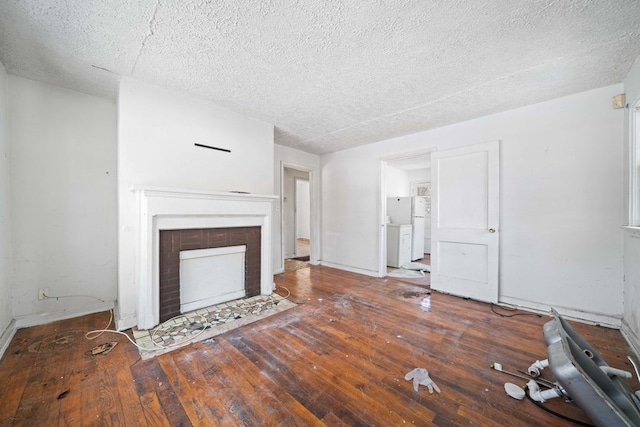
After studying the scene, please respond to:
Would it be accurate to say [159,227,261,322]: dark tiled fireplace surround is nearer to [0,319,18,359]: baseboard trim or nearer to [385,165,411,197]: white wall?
[0,319,18,359]: baseboard trim

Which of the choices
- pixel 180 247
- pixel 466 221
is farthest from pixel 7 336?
pixel 466 221

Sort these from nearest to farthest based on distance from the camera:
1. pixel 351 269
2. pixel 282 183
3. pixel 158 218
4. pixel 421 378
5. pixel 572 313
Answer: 1. pixel 421 378
2. pixel 158 218
3. pixel 572 313
4. pixel 282 183
5. pixel 351 269

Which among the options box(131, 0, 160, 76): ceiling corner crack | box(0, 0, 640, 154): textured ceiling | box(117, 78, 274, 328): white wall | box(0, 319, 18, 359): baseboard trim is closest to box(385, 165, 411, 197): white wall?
box(0, 0, 640, 154): textured ceiling

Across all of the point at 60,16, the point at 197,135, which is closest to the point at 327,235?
the point at 197,135

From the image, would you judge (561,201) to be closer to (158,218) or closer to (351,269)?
(351,269)

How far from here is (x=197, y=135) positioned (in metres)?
2.74

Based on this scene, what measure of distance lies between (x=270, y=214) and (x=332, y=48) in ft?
6.72

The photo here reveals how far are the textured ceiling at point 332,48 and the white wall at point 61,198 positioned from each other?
1.00 feet

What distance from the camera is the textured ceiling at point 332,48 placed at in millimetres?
1501

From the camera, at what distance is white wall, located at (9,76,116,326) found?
7.49ft

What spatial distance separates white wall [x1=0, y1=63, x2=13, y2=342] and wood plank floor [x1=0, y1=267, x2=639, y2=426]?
0.95 feet

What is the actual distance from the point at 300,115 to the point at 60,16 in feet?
7.08

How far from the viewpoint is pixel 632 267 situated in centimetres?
209

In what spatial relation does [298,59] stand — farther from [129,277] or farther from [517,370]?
[517,370]
